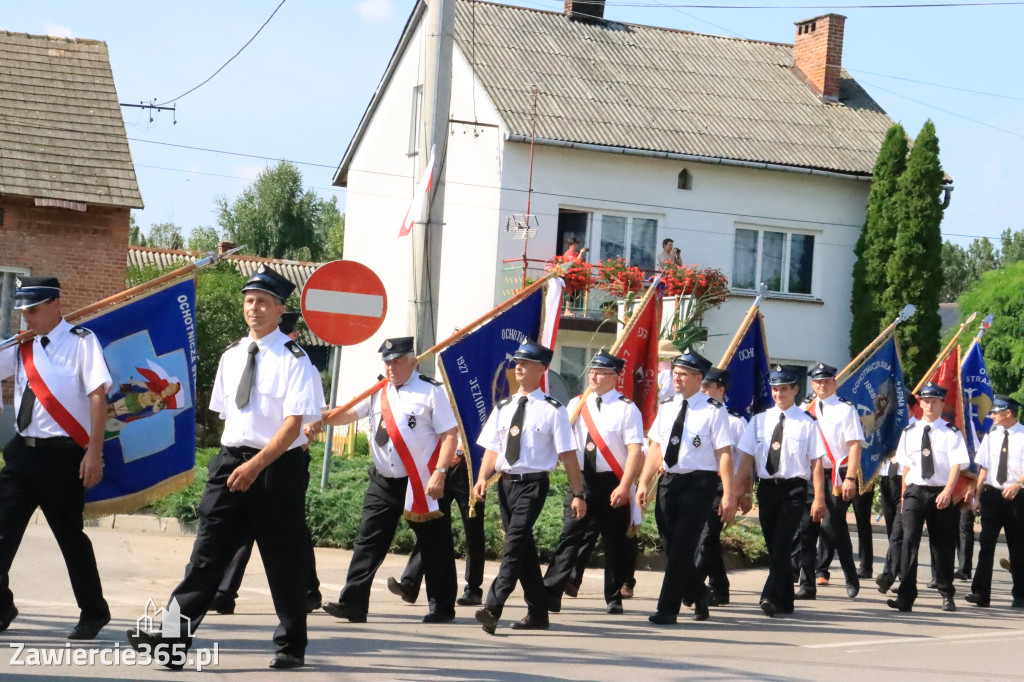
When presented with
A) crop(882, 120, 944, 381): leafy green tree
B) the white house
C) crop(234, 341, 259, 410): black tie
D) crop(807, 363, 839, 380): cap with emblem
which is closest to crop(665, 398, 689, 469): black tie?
crop(807, 363, 839, 380): cap with emblem

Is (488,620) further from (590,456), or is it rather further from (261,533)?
(261,533)

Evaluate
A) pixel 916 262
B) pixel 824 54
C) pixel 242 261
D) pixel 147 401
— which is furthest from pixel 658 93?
pixel 242 261

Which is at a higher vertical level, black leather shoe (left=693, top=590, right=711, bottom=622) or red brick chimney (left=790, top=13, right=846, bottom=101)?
red brick chimney (left=790, top=13, right=846, bottom=101)

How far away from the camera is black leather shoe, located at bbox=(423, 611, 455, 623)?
30.9 ft

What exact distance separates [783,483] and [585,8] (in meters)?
21.0

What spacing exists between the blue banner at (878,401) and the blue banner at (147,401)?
7.53 metres

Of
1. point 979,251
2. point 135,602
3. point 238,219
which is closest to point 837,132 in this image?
point 135,602

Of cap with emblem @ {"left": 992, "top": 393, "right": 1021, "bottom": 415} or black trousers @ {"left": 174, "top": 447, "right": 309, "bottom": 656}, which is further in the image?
cap with emblem @ {"left": 992, "top": 393, "right": 1021, "bottom": 415}

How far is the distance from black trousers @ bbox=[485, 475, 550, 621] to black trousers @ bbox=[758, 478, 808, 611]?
7.64 ft

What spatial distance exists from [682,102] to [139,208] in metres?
12.2

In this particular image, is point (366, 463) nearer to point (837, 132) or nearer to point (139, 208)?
point (139, 208)

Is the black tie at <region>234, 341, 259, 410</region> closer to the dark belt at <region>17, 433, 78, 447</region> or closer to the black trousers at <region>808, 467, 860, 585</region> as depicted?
the dark belt at <region>17, 433, 78, 447</region>

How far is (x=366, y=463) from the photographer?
17266mm

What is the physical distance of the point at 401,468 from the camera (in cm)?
918
